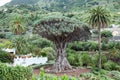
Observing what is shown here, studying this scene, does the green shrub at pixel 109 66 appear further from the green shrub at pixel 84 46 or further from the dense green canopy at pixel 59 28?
the green shrub at pixel 84 46

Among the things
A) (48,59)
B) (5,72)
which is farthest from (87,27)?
(5,72)

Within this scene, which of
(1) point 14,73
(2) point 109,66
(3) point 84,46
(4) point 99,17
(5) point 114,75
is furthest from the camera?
(3) point 84,46

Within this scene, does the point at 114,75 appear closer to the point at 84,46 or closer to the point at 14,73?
the point at 14,73

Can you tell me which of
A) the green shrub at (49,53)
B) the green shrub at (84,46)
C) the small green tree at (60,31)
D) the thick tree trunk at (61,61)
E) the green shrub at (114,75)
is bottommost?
the green shrub at (84,46)

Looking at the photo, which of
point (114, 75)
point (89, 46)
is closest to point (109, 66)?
point (114, 75)

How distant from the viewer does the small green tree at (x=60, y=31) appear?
2132 inches

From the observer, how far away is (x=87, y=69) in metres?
57.9

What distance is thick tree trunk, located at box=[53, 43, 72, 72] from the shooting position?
56103 mm

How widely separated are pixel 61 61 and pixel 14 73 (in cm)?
2251

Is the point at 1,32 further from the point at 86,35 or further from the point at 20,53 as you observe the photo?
the point at 86,35

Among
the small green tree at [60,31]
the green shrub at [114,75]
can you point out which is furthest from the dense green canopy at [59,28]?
the green shrub at [114,75]

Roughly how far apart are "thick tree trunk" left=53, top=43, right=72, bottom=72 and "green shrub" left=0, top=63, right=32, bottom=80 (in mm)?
19878

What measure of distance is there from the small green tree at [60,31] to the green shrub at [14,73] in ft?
61.0

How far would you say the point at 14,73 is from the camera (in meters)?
34.8
